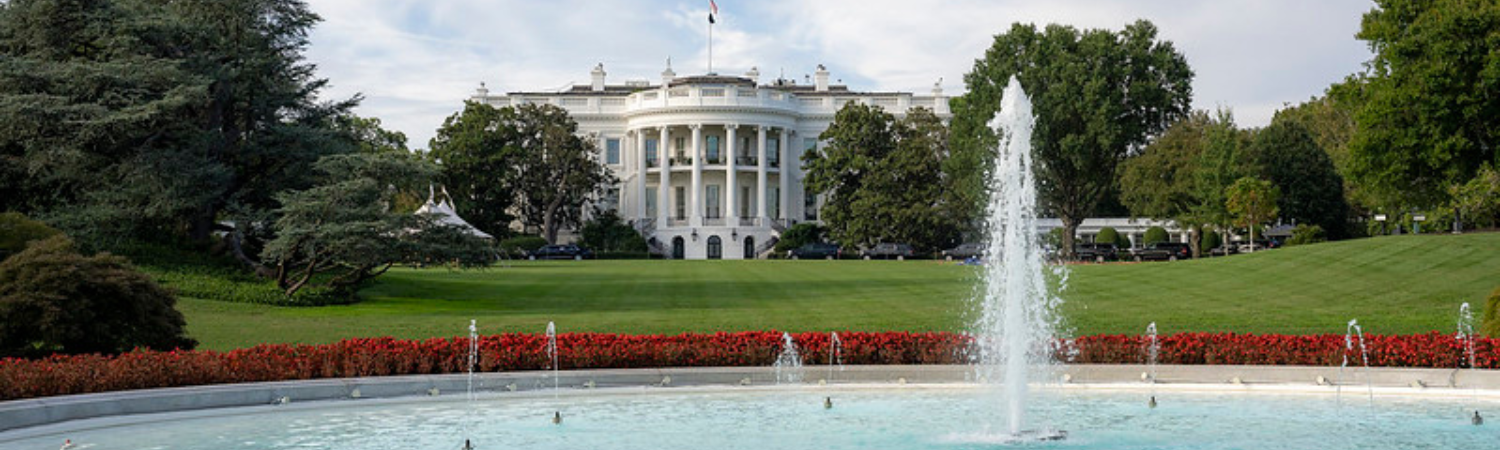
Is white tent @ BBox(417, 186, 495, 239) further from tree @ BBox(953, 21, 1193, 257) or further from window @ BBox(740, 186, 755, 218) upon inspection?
window @ BBox(740, 186, 755, 218)

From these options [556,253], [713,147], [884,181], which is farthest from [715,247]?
[884,181]

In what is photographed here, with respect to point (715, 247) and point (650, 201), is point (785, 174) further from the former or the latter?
point (650, 201)

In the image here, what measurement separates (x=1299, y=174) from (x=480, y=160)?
1768 inches

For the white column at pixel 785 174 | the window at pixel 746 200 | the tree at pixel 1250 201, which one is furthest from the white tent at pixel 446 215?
the tree at pixel 1250 201

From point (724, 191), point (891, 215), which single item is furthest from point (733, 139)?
point (891, 215)

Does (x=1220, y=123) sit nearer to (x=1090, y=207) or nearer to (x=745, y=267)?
(x=1090, y=207)

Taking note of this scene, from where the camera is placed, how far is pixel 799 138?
81.5m

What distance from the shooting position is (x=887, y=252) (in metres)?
67.0

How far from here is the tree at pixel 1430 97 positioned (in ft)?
99.9

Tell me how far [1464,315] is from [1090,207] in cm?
3565

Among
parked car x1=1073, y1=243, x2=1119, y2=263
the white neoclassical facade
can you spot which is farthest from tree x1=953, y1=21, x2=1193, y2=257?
the white neoclassical facade

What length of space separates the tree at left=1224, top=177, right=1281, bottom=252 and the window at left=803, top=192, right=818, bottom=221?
29.1 m

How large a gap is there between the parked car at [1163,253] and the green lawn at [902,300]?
16.3 m

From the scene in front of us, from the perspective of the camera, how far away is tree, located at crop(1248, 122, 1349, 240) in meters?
66.9
